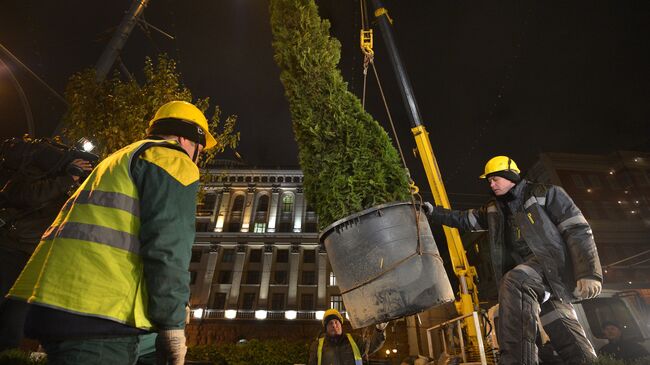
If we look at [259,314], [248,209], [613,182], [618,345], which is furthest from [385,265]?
[248,209]

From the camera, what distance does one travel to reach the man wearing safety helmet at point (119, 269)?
1387 millimetres

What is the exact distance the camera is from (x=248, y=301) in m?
35.7

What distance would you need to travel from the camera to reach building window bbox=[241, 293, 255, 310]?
3534cm

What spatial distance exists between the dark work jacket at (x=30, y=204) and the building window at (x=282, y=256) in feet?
120

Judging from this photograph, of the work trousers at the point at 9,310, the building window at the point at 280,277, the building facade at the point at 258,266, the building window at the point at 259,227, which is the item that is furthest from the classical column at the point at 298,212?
the work trousers at the point at 9,310

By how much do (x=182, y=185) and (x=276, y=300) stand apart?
36.9 metres

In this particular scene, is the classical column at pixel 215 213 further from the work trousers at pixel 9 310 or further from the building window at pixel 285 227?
the work trousers at pixel 9 310

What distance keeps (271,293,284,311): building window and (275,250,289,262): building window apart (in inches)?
172

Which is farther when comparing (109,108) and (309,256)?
(309,256)

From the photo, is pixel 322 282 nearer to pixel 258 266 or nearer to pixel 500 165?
pixel 258 266

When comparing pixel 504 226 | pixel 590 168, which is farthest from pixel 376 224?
pixel 590 168

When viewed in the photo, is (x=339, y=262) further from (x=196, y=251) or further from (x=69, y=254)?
(x=196, y=251)

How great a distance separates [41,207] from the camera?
3.51 metres

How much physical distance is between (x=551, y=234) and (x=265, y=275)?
3685 centimetres
